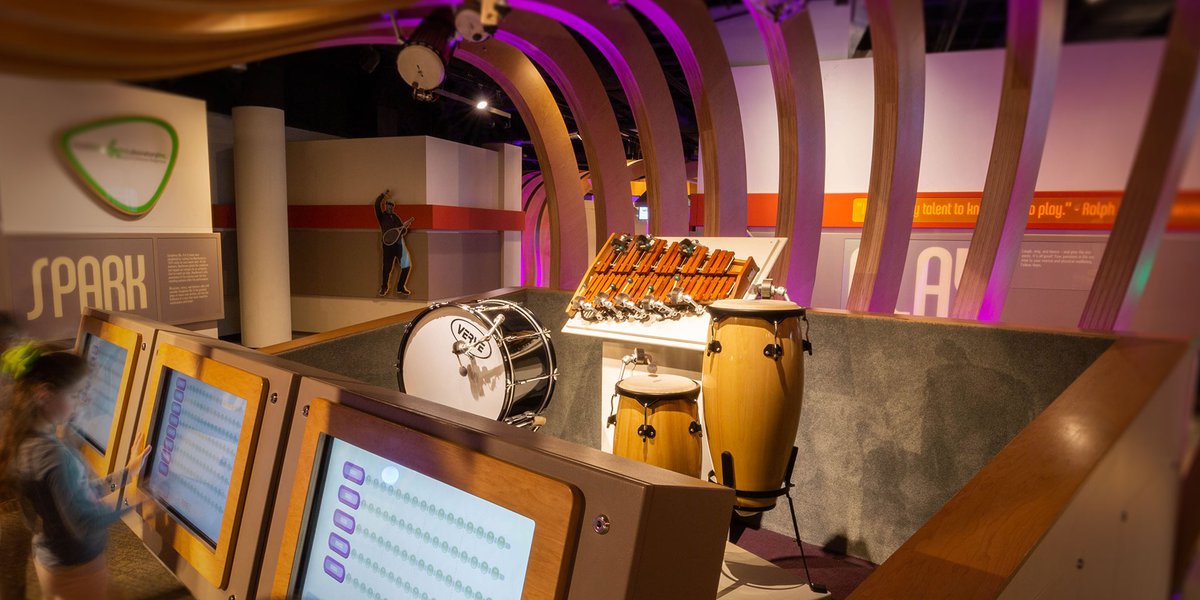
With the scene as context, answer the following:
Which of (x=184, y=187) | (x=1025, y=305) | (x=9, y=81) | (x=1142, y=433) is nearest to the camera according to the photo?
(x=9, y=81)

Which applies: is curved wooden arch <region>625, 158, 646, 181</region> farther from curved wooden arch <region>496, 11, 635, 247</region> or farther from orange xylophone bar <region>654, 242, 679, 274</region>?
orange xylophone bar <region>654, 242, 679, 274</region>

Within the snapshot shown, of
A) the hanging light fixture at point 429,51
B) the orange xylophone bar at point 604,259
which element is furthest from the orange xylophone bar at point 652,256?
the hanging light fixture at point 429,51

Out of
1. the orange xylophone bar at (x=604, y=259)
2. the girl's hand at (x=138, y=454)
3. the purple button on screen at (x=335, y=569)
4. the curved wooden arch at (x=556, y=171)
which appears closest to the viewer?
the purple button on screen at (x=335, y=569)

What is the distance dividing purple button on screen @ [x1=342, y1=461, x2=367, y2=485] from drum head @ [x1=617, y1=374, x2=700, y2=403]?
158 centimetres

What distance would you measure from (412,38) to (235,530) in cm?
85

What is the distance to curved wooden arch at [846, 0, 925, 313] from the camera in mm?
2977

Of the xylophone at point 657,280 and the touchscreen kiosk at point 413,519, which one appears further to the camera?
the xylophone at point 657,280

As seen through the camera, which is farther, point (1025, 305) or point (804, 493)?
point (1025, 305)

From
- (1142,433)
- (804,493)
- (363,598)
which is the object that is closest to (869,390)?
(804,493)

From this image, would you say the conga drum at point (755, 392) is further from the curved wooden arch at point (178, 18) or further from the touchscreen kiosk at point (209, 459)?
the curved wooden arch at point (178, 18)

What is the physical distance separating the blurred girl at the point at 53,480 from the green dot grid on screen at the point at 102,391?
13.1 inches

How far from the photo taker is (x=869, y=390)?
9.77 ft

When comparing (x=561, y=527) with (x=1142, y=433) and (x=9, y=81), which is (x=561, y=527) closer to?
(x=9, y=81)

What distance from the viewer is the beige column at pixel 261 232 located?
1.79ft
